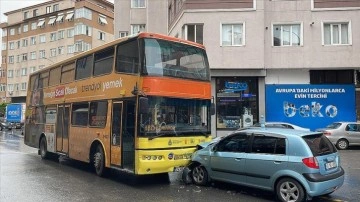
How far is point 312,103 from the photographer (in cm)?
2366

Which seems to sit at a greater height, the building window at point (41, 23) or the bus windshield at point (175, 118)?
the building window at point (41, 23)

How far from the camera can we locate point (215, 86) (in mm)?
23469

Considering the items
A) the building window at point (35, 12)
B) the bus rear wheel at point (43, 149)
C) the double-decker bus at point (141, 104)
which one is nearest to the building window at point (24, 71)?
the building window at point (35, 12)

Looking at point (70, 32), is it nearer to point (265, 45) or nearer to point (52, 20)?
point (52, 20)

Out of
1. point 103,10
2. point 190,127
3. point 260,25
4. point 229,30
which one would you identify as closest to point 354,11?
point 260,25

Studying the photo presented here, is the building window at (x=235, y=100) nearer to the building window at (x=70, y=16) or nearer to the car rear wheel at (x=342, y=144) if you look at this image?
the car rear wheel at (x=342, y=144)

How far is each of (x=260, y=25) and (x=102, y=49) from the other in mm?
14164

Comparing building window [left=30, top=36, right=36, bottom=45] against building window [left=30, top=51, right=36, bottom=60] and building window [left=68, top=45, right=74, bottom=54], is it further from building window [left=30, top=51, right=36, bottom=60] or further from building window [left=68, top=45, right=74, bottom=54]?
building window [left=68, top=45, right=74, bottom=54]

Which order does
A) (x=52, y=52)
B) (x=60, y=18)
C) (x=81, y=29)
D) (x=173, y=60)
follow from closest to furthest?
(x=173, y=60) < (x=81, y=29) < (x=60, y=18) < (x=52, y=52)

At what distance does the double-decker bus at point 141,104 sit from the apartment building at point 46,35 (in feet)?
155

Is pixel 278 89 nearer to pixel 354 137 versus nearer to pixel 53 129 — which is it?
pixel 354 137

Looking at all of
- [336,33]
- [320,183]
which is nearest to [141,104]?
[320,183]

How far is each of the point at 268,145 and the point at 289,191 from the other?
3.46 ft

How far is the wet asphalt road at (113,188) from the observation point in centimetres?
805
